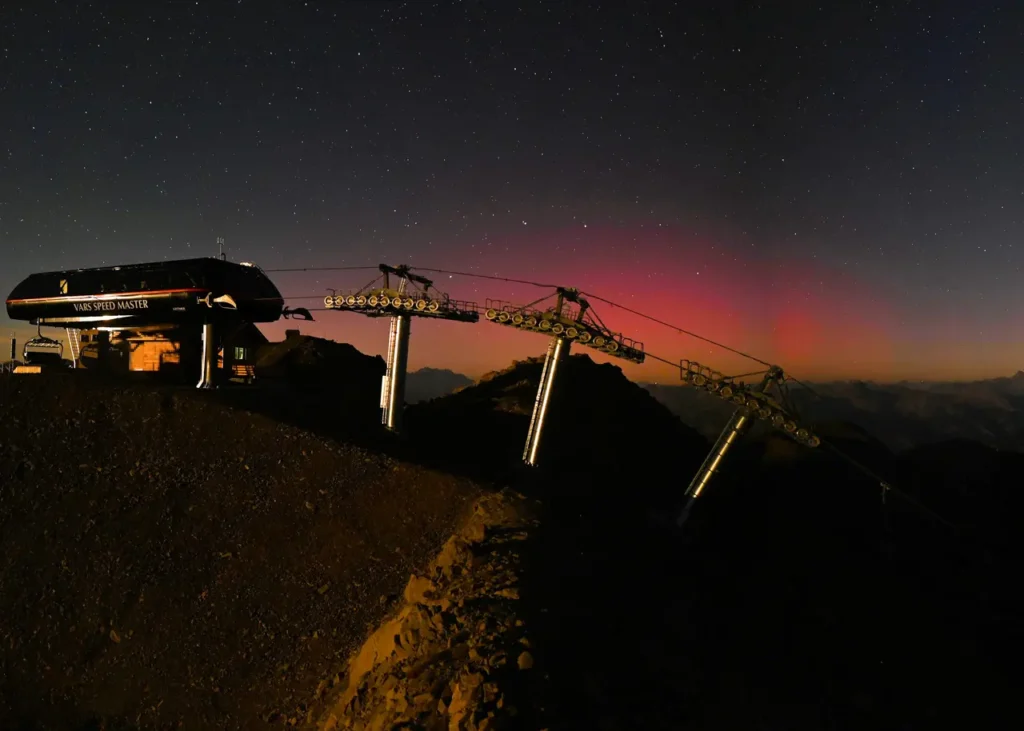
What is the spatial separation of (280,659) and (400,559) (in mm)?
5756

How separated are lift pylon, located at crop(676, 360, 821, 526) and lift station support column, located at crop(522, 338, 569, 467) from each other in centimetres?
771

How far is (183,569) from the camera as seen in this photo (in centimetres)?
2319

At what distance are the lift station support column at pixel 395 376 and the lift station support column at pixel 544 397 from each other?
8200mm

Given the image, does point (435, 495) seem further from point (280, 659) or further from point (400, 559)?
point (280, 659)

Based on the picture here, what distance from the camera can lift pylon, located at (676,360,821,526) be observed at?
102 ft

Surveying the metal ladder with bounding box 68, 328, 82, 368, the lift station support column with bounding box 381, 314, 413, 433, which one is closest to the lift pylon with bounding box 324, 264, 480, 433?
the lift station support column with bounding box 381, 314, 413, 433

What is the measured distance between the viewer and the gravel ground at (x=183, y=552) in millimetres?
20688

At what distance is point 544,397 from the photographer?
30906mm

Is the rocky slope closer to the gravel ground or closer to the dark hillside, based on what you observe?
the dark hillside

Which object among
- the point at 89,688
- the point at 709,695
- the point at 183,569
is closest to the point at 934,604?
the point at 709,695

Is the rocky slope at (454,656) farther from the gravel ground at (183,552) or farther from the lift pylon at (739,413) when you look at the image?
the lift pylon at (739,413)

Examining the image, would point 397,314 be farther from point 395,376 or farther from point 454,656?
point 454,656

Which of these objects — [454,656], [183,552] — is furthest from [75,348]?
[454,656]

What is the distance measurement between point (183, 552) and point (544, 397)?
19161 millimetres
